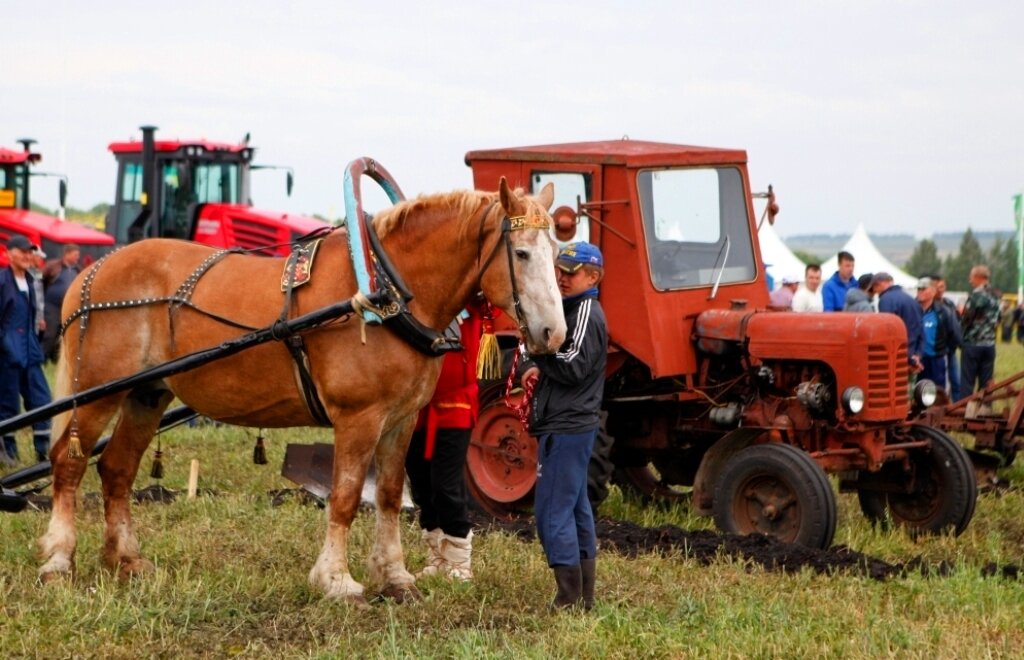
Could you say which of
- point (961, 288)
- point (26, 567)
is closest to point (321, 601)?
point (26, 567)

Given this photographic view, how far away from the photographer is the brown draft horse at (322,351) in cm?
600

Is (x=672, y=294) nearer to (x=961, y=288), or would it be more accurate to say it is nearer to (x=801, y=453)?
(x=801, y=453)

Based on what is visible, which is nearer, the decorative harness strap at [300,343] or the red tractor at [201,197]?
the decorative harness strap at [300,343]

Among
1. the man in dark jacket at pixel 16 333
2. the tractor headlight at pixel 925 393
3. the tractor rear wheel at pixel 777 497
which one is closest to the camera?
the tractor rear wheel at pixel 777 497

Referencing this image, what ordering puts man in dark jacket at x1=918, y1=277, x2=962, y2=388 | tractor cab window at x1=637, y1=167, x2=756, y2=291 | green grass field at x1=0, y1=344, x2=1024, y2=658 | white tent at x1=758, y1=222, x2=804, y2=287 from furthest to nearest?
white tent at x1=758, y1=222, x2=804, y2=287, man in dark jacket at x1=918, y1=277, x2=962, y2=388, tractor cab window at x1=637, y1=167, x2=756, y2=291, green grass field at x1=0, y1=344, x2=1024, y2=658

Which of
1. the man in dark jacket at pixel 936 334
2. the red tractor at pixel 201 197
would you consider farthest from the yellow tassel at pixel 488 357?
the red tractor at pixel 201 197

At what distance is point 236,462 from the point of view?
10.5 metres

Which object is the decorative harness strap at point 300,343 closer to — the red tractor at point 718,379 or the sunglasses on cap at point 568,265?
the sunglasses on cap at point 568,265

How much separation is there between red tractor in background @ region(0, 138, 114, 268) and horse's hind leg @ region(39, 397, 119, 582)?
13.7 m

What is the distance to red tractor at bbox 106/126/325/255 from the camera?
19641 mm

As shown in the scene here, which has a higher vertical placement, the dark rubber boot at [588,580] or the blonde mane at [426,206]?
the blonde mane at [426,206]

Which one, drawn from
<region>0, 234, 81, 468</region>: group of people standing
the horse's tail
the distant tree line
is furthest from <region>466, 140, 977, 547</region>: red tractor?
the distant tree line

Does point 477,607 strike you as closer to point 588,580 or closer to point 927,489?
point 588,580

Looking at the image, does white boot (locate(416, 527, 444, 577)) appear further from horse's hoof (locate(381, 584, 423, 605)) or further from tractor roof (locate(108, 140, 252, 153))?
tractor roof (locate(108, 140, 252, 153))
